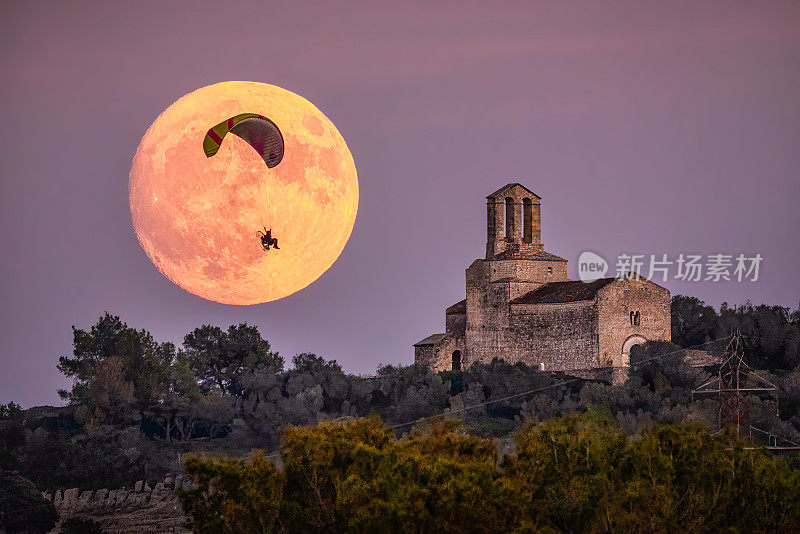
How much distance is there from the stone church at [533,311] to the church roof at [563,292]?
0.14ft

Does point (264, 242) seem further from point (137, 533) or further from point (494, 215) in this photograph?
point (494, 215)

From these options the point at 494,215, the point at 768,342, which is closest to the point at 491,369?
the point at 494,215

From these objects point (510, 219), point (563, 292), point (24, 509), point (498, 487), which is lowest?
point (24, 509)

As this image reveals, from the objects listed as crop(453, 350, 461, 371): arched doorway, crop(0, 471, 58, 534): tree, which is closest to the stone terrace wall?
crop(0, 471, 58, 534): tree

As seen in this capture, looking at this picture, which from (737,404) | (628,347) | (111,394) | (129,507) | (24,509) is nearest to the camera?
(737,404)

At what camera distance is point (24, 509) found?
55062mm

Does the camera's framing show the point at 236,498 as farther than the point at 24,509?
No

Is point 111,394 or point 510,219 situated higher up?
point 510,219

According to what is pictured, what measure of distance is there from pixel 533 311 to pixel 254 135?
118 feet

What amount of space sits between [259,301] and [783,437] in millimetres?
30059

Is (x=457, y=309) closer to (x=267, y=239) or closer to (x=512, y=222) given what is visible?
(x=512, y=222)

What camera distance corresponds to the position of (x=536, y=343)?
62.3 meters

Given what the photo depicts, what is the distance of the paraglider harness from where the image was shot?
2723 centimetres

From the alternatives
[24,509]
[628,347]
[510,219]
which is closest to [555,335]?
[628,347]
